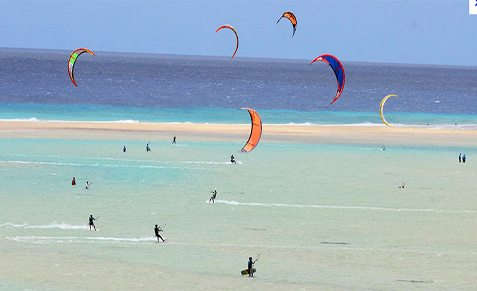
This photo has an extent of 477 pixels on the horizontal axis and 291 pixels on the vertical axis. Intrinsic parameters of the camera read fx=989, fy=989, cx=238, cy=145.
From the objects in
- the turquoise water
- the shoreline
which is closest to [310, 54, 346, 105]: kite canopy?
the turquoise water

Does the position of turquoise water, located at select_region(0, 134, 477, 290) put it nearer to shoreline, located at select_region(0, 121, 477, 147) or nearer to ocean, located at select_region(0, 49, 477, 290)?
ocean, located at select_region(0, 49, 477, 290)

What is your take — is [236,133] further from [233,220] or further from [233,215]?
[233,220]

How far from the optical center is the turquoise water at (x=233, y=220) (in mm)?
22297

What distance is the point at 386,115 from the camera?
96375 millimetres

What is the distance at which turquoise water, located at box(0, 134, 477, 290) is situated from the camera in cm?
2230

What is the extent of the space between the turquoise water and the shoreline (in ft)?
33.5

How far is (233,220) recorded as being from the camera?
95.2 ft

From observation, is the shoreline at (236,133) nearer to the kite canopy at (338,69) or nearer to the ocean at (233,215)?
the ocean at (233,215)

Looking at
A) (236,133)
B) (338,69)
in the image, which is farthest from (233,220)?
(236,133)

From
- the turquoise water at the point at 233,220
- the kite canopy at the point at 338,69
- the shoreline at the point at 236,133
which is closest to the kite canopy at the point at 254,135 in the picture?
the turquoise water at the point at 233,220

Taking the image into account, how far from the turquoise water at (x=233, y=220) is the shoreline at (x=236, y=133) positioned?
402 inches

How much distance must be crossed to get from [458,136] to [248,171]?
93.5ft

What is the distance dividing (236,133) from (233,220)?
35.2 meters

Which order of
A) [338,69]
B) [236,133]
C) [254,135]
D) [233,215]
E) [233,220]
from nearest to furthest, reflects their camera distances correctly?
[233,220], [233,215], [338,69], [254,135], [236,133]
